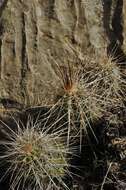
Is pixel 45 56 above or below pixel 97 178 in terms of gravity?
above

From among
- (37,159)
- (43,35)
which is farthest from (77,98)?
(43,35)

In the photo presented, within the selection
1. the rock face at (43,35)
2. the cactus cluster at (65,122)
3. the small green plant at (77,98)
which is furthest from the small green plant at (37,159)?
the rock face at (43,35)

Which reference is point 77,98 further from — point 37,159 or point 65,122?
point 37,159

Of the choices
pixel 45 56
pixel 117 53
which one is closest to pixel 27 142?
pixel 45 56

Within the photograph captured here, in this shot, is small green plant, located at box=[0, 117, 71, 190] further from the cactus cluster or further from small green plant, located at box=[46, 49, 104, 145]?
small green plant, located at box=[46, 49, 104, 145]

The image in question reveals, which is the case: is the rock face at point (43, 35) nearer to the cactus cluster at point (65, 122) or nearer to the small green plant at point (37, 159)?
the cactus cluster at point (65, 122)

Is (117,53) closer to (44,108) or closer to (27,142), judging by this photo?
(44,108)
